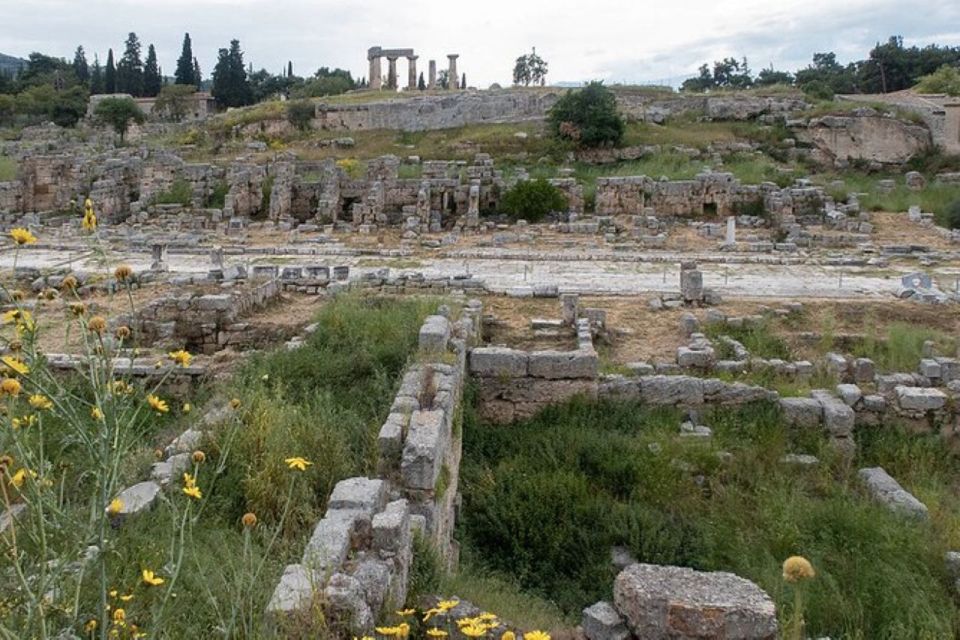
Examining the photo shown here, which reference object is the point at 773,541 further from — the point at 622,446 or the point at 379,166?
the point at 379,166

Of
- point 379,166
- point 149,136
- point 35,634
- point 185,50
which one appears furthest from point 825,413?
point 185,50

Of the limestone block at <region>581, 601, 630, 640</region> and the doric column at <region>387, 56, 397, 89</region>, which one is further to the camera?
the doric column at <region>387, 56, 397, 89</region>

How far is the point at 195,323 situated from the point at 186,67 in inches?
2674

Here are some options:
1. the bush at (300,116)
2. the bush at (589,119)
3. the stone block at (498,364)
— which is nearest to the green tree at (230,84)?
the bush at (300,116)

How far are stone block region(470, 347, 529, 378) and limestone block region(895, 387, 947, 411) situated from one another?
175 inches

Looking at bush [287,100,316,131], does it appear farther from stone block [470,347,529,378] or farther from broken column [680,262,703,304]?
stone block [470,347,529,378]

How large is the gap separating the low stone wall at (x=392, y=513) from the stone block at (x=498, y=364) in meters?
0.85

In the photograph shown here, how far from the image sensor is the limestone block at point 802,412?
10008 mm

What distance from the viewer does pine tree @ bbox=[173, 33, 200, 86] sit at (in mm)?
73750

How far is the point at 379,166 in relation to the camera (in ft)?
95.7

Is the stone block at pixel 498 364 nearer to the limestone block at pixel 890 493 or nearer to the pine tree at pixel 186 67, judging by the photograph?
the limestone block at pixel 890 493

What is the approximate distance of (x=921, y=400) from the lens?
10266mm

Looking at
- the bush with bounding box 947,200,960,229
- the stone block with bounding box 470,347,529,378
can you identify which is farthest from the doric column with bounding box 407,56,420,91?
the stone block with bounding box 470,347,529,378

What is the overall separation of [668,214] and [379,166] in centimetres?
954
